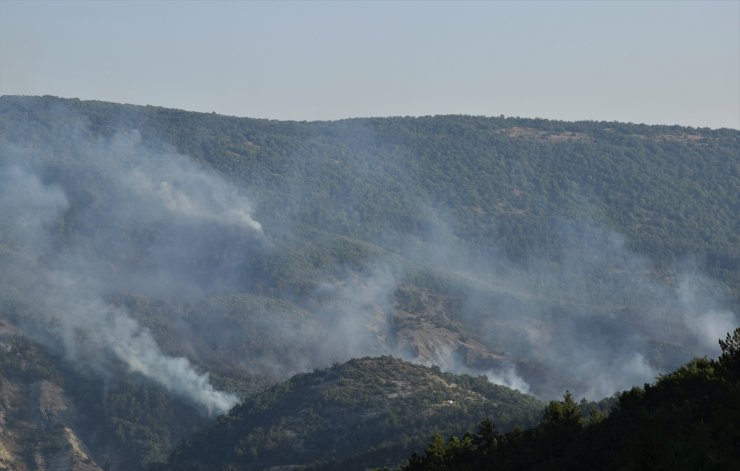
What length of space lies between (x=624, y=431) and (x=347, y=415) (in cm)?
9713

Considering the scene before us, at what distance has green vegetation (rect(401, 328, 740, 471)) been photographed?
238 feet

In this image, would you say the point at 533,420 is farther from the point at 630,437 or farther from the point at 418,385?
the point at 630,437

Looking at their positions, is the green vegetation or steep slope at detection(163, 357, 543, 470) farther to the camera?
steep slope at detection(163, 357, 543, 470)

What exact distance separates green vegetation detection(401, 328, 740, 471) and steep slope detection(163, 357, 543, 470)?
198ft

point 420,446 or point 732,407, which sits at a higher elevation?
point 420,446

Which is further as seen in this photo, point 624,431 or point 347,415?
point 347,415

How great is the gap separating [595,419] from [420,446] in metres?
60.1

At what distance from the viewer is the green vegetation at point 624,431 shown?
72.4 meters

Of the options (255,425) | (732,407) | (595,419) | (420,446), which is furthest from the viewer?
(255,425)

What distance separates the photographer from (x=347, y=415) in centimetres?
17712

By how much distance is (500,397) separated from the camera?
187125 millimetres

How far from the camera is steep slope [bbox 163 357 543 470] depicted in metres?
166

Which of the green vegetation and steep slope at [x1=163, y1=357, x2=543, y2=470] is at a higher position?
steep slope at [x1=163, y1=357, x2=543, y2=470]

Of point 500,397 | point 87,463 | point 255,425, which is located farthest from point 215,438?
point 500,397
